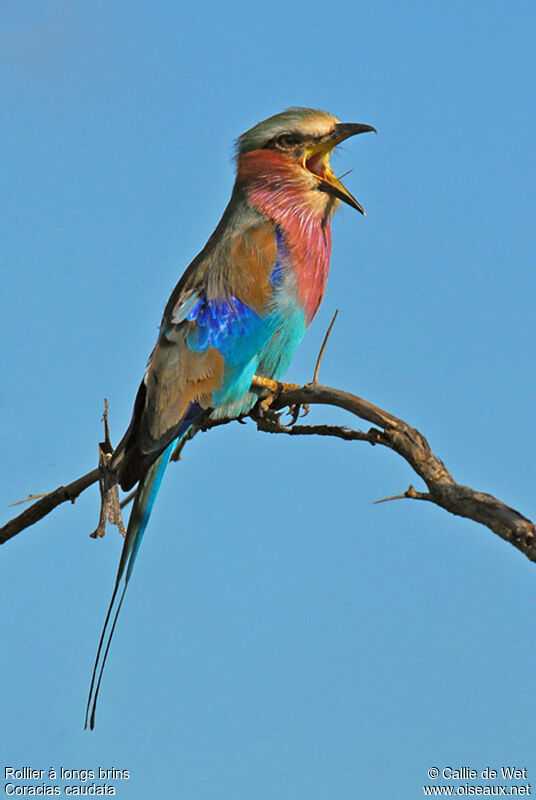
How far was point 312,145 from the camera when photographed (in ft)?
16.7

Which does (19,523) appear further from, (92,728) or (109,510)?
(92,728)

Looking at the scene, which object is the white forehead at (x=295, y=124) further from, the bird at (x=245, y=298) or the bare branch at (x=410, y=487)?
the bare branch at (x=410, y=487)

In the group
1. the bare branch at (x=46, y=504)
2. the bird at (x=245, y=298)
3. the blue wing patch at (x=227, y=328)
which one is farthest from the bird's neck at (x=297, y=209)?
the bare branch at (x=46, y=504)

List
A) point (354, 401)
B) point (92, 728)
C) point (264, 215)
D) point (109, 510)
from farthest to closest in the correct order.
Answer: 1. point (264, 215)
2. point (109, 510)
3. point (92, 728)
4. point (354, 401)

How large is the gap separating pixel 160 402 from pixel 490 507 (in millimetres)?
1877

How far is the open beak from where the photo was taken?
16.5 ft

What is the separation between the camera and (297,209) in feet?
16.6

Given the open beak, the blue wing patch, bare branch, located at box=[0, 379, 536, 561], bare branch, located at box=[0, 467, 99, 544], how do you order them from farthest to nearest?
the open beak
the blue wing patch
bare branch, located at box=[0, 467, 99, 544]
bare branch, located at box=[0, 379, 536, 561]

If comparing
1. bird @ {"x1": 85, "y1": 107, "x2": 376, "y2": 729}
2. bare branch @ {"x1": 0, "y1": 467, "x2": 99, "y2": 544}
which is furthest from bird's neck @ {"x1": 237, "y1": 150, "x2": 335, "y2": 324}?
bare branch @ {"x1": 0, "y1": 467, "x2": 99, "y2": 544}

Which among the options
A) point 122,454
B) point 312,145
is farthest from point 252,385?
point 312,145

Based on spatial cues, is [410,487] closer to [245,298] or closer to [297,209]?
[245,298]

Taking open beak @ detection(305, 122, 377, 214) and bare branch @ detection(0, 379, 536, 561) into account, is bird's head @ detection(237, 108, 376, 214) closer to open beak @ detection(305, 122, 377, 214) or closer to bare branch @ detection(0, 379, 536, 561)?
open beak @ detection(305, 122, 377, 214)

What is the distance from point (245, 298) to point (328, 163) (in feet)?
3.06

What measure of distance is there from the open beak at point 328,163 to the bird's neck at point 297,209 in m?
0.07
